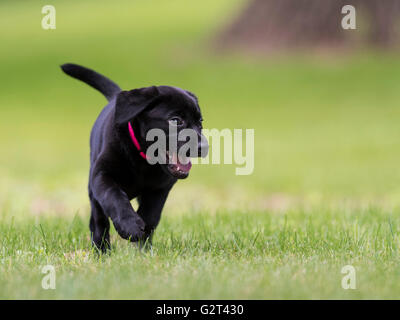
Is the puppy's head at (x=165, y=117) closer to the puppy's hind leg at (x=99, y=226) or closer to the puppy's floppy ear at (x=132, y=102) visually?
the puppy's floppy ear at (x=132, y=102)

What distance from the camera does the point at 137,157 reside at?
14.6ft

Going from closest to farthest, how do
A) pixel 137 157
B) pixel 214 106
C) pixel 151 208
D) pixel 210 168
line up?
1. pixel 137 157
2. pixel 151 208
3. pixel 210 168
4. pixel 214 106

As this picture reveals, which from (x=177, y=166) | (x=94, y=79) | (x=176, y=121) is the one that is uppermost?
(x=94, y=79)

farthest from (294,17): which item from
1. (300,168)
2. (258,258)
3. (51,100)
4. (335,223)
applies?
(258,258)

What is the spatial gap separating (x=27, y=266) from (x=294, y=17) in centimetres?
1866

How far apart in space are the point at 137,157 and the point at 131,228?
0.55 m

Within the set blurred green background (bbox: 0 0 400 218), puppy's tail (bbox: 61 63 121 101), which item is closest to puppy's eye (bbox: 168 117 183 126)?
puppy's tail (bbox: 61 63 121 101)

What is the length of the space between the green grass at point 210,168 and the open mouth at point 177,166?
0.48 meters

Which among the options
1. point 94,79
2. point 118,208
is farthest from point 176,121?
point 94,79

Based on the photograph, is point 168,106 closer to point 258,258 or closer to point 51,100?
point 258,258

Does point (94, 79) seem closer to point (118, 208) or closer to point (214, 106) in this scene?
point (118, 208)
